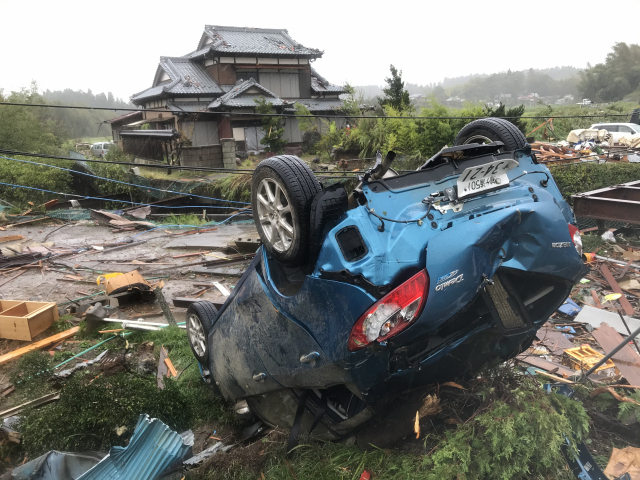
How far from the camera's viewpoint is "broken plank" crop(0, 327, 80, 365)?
5695 mm

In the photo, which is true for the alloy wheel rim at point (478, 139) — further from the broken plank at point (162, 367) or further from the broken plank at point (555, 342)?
the broken plank at point (162, 367)

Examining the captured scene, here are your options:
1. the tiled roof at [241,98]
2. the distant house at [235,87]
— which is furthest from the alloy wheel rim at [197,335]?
the tiled roof at [241,98]

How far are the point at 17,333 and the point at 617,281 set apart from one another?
29.4 feet

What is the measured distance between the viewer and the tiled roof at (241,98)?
2611 centimetres

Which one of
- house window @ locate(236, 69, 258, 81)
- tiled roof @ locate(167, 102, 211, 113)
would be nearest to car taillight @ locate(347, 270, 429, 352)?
tiled roof @ locate(167, 102, 211, 113)

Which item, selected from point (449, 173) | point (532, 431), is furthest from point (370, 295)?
point (532, 431)

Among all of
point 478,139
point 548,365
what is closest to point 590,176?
point 548,365

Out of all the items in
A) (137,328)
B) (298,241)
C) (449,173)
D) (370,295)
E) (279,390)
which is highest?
(449,173)

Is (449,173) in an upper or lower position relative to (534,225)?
upper

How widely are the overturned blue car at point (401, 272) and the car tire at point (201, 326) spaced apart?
1309 mm

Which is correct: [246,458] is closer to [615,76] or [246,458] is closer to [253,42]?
[253,42]

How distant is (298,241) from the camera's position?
2.40 meters

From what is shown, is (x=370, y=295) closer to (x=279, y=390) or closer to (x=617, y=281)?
(x=279, y=390)

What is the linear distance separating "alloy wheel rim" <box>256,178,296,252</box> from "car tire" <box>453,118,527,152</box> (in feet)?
4.86
